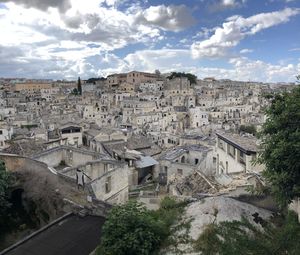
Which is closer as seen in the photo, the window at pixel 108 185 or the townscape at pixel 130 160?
the townscape at pixel 130 160

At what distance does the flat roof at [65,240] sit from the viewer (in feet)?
44.5

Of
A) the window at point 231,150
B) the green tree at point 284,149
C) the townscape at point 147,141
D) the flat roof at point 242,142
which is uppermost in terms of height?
the green tree at point 284,149

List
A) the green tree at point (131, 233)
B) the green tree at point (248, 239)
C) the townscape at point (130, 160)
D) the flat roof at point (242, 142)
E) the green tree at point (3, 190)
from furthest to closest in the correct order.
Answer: the green tree at point (3, 190), the flat roof at point (242, 142), the townscape at point (130, 160), the green tree at point (131, 233), the green tree at point (248, 239)

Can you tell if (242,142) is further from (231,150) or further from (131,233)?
(131,233)

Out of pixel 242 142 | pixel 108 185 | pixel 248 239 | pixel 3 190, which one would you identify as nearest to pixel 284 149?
pixel 248 239

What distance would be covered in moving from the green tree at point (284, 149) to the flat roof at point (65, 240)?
739 centimetres

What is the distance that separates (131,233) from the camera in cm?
1181

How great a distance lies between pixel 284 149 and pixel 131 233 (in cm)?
584

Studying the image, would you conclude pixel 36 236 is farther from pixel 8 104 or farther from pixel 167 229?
pixel 8 104

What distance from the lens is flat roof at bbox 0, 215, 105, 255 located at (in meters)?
13.6

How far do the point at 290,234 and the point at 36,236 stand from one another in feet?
32.8

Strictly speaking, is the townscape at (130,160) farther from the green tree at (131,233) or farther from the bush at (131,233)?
the green tree at (131,233)

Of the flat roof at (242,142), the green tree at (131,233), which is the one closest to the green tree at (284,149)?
the green tree at (131,233)

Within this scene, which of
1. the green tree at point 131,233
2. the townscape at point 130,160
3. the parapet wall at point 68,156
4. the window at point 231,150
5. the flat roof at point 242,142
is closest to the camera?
the green tree at point 131,233
